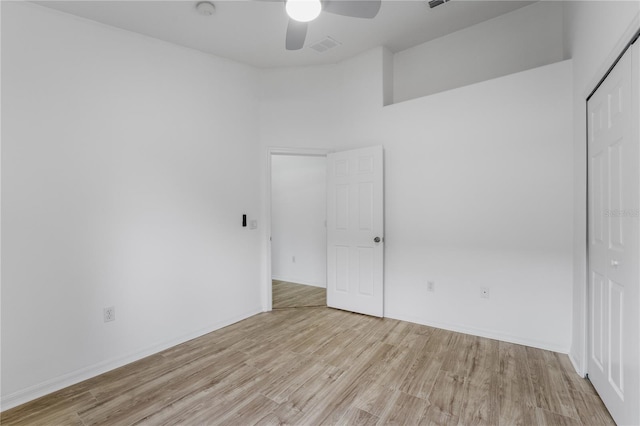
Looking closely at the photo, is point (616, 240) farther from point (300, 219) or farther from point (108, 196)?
point (300, 219)

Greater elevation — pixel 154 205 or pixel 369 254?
pixel 154 205

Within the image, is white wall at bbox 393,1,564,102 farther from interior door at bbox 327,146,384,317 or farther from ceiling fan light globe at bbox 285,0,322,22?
ceiling fan light globe at bbox 285,0,322,22

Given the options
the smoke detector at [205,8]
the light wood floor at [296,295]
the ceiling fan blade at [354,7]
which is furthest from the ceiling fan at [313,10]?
the light wood floor at [296,295]

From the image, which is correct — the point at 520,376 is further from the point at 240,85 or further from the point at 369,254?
the point at 240,85

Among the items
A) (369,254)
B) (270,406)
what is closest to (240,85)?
(369,254)

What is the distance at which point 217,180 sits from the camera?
334cm

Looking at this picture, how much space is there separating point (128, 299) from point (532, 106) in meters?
3.97

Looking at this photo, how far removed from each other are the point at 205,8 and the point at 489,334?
154 inches

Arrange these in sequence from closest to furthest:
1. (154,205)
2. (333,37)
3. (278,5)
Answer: (278,5) → (154,205) → (333,37)

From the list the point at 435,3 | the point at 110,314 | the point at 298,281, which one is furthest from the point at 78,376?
the point at 435,3

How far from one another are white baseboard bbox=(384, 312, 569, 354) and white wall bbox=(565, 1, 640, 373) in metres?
0.15

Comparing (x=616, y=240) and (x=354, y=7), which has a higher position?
(x=354, y=7)

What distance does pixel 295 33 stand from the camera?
2.34 meters

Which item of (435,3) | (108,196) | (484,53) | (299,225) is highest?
(435,3)
